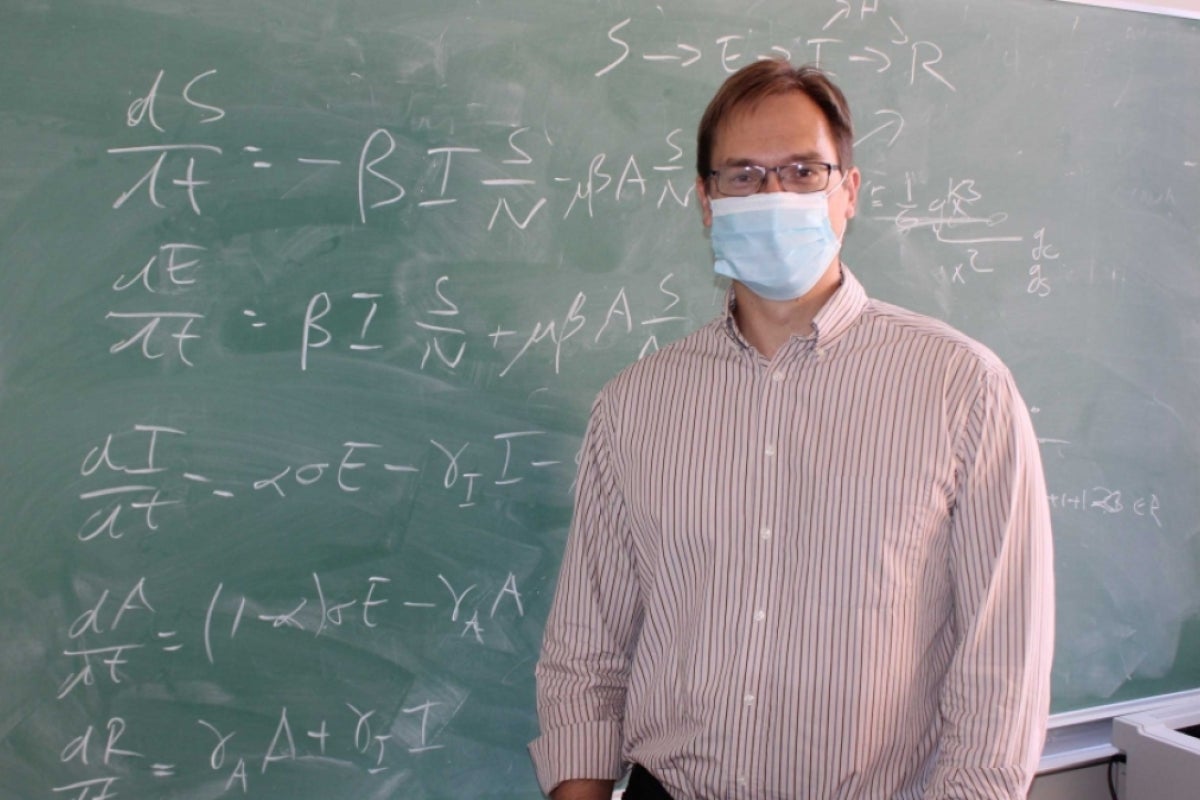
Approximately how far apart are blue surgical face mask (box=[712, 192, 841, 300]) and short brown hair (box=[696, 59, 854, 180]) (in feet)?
0.36

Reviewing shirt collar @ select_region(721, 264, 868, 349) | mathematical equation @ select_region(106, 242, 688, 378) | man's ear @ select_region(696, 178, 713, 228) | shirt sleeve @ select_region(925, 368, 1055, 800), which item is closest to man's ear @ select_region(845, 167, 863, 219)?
shirt collar @ select_region(721, 264, 868, 349)

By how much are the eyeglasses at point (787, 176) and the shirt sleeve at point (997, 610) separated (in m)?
0.39

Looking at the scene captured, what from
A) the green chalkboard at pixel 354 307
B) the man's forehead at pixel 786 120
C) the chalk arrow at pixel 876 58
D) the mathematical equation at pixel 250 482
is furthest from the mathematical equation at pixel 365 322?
the chalk arrow at pixel 876 58

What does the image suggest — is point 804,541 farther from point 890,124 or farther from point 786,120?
point 890,124

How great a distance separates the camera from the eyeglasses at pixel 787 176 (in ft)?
5.13

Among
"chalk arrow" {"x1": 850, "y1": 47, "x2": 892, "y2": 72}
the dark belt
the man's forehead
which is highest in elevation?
"chalk arrow" {"x1": 850, "y1": 47, "x2": 892, "y2": 72}

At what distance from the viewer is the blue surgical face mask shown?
154 centimetres

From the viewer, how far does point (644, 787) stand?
1.62m

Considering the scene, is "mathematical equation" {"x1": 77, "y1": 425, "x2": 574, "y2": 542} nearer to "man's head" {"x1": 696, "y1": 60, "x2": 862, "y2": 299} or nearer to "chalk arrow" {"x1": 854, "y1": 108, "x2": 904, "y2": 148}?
"man's head" {"x1": 696, "y1": 60, "x2": 862, "y2": 299}

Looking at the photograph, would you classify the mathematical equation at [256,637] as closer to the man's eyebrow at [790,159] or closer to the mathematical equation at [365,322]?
the mathematical equation at [365,322]

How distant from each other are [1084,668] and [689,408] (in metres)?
1.37

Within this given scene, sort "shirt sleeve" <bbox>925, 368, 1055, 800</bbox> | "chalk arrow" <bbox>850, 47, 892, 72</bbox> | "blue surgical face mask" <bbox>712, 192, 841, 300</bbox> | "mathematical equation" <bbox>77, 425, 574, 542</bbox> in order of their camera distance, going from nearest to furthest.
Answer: "shirt sleeve" <bbox>925, 368, 1055, 800</bbox>
"blue surgical face mask" <bbox>712, 192, 841, 300</bbox>
"mathematical equation" <bbox>77, 425, 574, 542</bbox>
"chalk arrow" <bbox>850, 47, 892, 72</bbox>

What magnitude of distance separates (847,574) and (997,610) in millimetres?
205

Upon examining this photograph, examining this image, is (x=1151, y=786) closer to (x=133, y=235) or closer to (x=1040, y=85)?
(x=1040, y=85)
